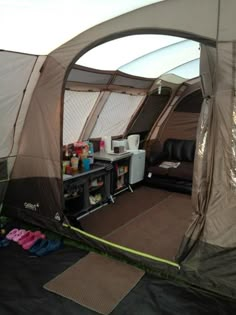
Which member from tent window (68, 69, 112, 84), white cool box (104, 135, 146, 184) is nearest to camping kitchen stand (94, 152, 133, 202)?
white cool box (104, 135, 146, 184)

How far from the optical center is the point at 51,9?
7.73ft

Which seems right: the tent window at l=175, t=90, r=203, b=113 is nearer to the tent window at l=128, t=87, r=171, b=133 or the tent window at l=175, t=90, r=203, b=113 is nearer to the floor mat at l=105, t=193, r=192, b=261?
the tent window at l=128, t=87, r=171, b=133

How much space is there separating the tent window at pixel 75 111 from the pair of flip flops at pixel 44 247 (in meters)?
1.57

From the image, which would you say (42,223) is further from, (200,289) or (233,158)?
(233,158)

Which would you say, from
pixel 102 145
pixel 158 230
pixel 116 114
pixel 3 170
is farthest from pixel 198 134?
pixel 116 114

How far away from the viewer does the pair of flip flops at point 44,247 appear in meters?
2.99

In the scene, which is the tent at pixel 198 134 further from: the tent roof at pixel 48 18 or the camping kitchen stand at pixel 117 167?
the camping kitchen stand at pixel 117 167

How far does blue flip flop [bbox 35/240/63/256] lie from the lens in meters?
2.98

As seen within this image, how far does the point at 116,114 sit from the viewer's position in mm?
5023

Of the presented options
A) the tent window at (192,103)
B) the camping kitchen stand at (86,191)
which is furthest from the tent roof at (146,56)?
the camping kitchen stand at (86,191)

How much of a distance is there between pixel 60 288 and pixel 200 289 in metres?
1.18

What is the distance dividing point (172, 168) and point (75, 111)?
2044 mm

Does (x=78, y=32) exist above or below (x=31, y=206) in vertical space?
above

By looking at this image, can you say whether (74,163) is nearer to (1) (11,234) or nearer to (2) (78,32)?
(1) (11,234)
